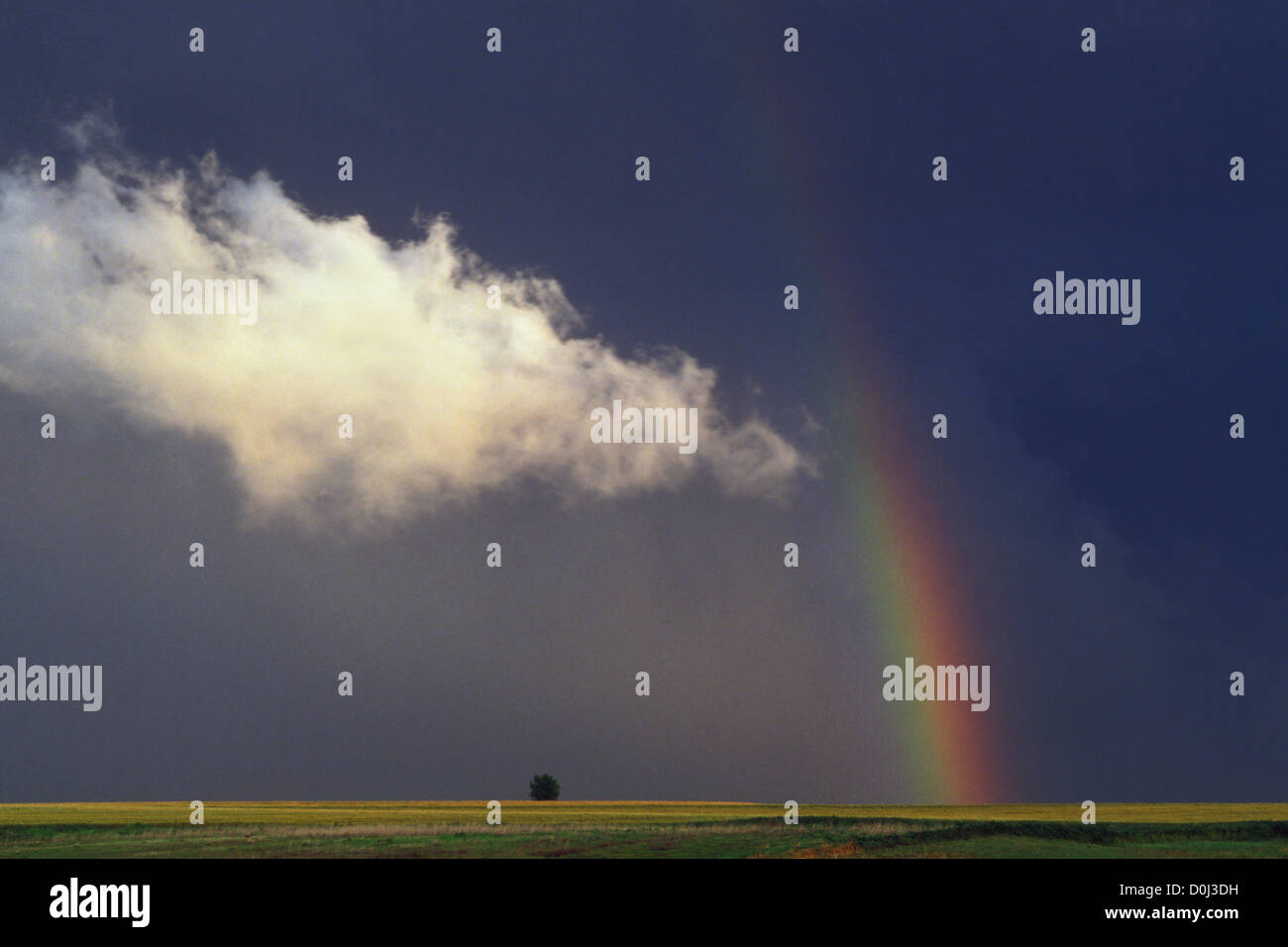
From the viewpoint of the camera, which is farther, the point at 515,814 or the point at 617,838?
the point at 515,814

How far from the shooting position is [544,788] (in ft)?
399

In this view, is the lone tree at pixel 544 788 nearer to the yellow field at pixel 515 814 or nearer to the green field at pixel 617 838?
the yellow field at pixel 515 814

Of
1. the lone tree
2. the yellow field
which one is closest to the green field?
the yellow field

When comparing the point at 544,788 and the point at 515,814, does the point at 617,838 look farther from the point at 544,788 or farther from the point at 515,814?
the point at 544,788

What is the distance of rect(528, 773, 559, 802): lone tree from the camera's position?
121 metres

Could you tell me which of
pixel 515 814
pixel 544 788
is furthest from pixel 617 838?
pixel 544 788

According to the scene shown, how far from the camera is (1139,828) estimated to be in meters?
57.8

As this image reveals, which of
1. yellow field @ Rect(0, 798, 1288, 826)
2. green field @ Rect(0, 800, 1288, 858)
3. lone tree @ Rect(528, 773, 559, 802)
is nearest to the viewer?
green field @ Rect(0, 800, 1288, 858)

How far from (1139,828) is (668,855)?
31.1 m

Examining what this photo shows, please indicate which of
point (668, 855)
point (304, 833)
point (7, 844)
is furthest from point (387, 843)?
point (7, 844)

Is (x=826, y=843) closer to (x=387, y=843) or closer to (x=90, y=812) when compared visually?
(x=387, y=843)

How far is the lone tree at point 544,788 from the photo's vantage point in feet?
397

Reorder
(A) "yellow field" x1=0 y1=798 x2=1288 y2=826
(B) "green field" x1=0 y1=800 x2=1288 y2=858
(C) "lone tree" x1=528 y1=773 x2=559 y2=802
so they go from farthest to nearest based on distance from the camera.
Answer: (C) "lone tree" x1=528 y1=773 x2=559 y2=802 → (A) "yellow field" x1=0 y1=798 x2=1288 y2=826 → (B) "green field" x1=0 y1=800 x2=1288 y2=858

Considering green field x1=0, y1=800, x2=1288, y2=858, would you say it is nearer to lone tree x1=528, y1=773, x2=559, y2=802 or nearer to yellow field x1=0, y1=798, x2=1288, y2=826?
yellow field x1=0, y1=798, x2=1288, y2=826
